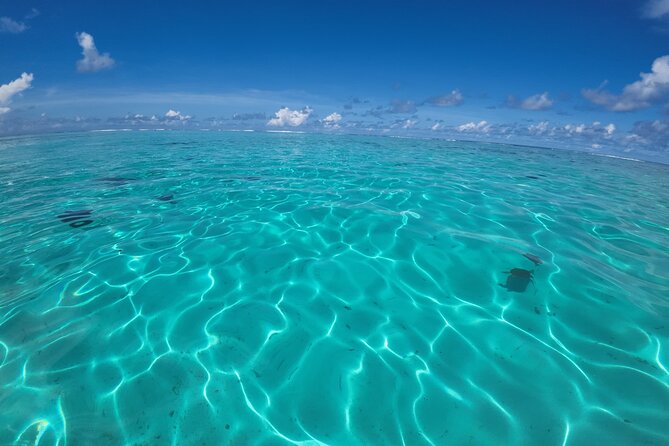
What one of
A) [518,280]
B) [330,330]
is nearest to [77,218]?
[330,330]

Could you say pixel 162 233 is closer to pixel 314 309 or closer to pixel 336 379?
pixel 314 309

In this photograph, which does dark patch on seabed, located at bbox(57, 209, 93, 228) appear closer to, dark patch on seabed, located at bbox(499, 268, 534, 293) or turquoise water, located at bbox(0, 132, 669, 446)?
turquoise water, located at bbox(0, 132, 669, 446)

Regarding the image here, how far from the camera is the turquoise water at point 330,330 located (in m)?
2.85

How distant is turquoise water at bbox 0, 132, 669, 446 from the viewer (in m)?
2.85

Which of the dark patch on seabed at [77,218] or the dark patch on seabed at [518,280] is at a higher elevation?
the dark patch on seabed at [518,280]

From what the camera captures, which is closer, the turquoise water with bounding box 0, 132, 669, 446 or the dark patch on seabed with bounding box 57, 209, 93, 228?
the turquoise water with bounding box 0, 132, 669, 446

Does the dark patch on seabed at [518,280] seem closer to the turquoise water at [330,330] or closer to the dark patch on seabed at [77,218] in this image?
the turquoise water at [330,330]

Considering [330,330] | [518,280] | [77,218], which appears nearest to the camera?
[330,330]

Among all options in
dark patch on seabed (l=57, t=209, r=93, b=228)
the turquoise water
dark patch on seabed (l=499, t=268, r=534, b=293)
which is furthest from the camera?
dark patch on seabed (l=57, t=209, r=93, b=228)

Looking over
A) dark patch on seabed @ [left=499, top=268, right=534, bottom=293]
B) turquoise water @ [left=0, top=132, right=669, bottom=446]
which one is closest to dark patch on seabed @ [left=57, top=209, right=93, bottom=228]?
turquoise water @ [left=0, top=132, right=669, bottom=446]

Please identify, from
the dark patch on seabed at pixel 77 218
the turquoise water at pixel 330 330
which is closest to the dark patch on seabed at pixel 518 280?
the turquoise water at pixel 330 330

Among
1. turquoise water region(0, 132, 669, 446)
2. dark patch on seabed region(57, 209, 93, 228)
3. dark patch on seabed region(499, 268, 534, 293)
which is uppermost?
dark patch on seabed region(499, 268, 534, 293)

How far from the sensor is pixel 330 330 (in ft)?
13.0

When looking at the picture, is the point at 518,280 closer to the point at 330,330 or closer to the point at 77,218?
the point at 330,330
